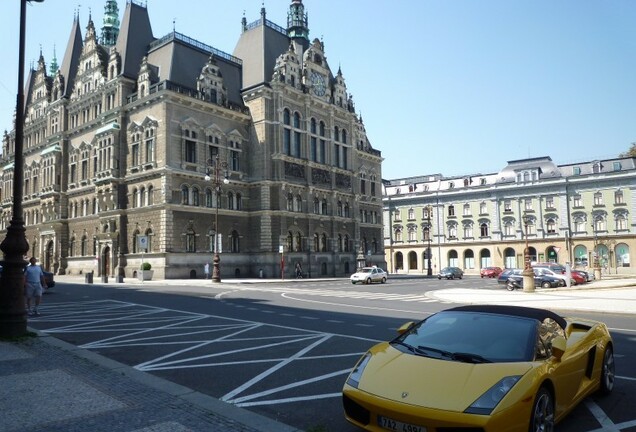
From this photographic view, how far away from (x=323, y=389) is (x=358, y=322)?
24.8 feet

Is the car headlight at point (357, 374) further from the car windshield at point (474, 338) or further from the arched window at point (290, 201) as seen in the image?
the arched window at point (290, 201)

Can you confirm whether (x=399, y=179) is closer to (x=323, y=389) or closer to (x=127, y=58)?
(x=127, y=58)

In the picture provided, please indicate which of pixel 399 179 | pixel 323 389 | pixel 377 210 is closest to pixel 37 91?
pixel 377 210

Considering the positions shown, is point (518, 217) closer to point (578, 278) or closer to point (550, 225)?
point (550, 225)

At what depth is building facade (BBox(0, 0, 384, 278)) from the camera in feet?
149

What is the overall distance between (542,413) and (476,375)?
81 cm

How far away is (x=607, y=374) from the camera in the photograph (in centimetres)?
673

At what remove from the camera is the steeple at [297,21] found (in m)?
63.9

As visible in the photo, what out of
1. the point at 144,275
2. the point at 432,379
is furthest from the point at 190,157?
the point at 432,379

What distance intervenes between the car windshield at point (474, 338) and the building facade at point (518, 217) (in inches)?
2310

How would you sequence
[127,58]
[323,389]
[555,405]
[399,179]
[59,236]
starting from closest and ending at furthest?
[555,405] < [323,389] < [127,58] < [59,236] < [399,179]

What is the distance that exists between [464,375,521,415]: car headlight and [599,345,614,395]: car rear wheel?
2.85m

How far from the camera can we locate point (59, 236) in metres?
54.7

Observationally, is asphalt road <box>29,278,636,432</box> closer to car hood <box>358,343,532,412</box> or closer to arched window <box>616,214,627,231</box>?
car hood <box>358,343,532,412</box>
